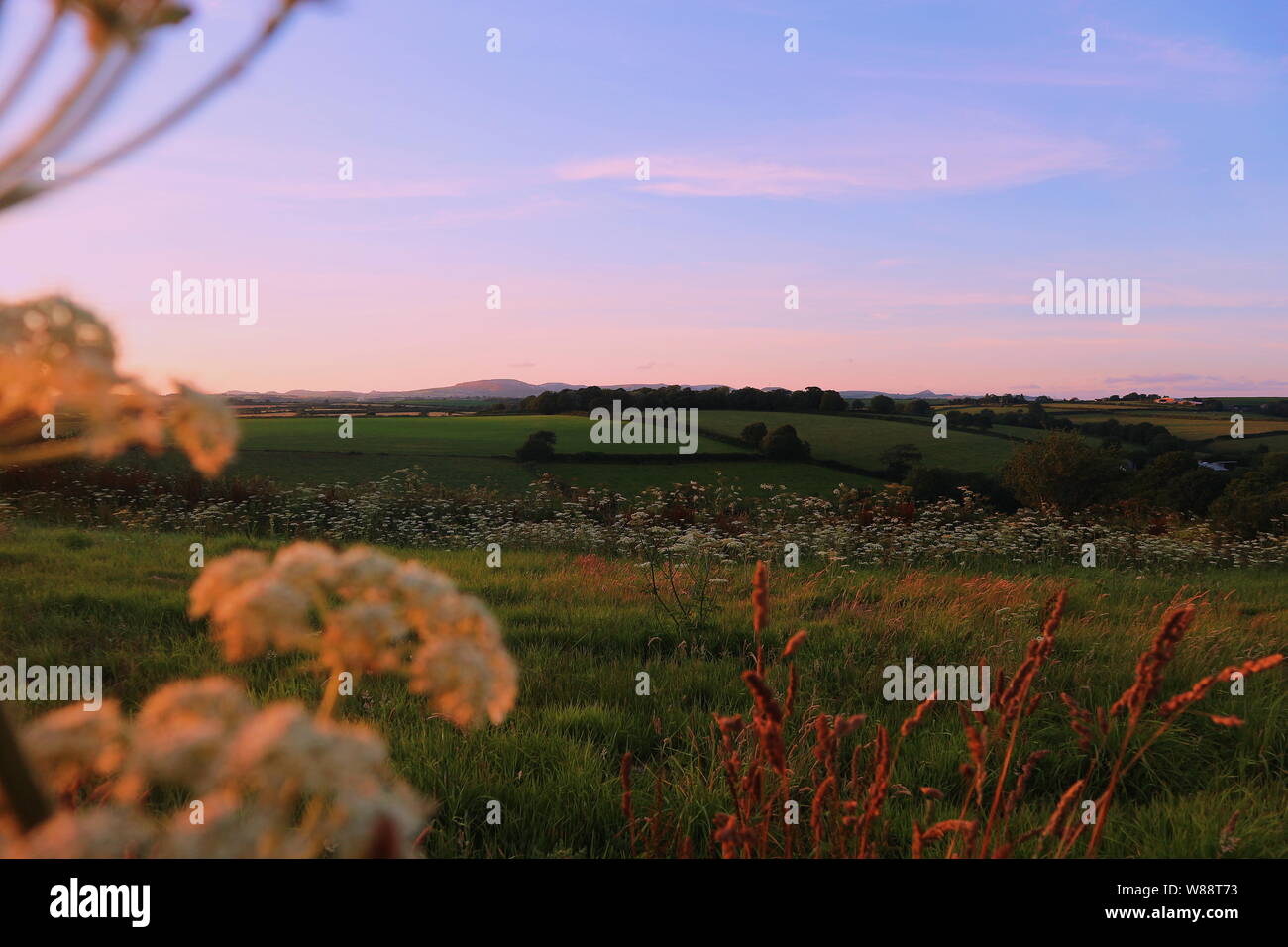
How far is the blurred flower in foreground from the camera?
87cm

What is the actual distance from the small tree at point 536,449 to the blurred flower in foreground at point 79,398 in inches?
1170

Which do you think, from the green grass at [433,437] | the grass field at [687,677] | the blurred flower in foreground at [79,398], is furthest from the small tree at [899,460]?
the blurred flower in foreground at [79,398]

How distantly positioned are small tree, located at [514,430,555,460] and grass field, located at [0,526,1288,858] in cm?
2099

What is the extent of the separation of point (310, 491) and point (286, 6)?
53.4ft

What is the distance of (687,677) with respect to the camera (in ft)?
17.9

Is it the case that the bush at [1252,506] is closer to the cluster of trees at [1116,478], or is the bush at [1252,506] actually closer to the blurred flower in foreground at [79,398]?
the cluster of trees at [1116,478]

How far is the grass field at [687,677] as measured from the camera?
3.71m

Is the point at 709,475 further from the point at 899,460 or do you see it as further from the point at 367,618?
the point at 367,618

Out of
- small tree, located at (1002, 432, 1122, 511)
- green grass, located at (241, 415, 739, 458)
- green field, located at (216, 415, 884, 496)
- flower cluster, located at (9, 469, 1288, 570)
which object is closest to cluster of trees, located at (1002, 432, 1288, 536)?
small tree, located at (1002, 432, 1122, 511)

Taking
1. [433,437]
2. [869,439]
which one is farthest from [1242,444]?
[433,437]

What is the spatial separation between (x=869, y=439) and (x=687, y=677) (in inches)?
1331
